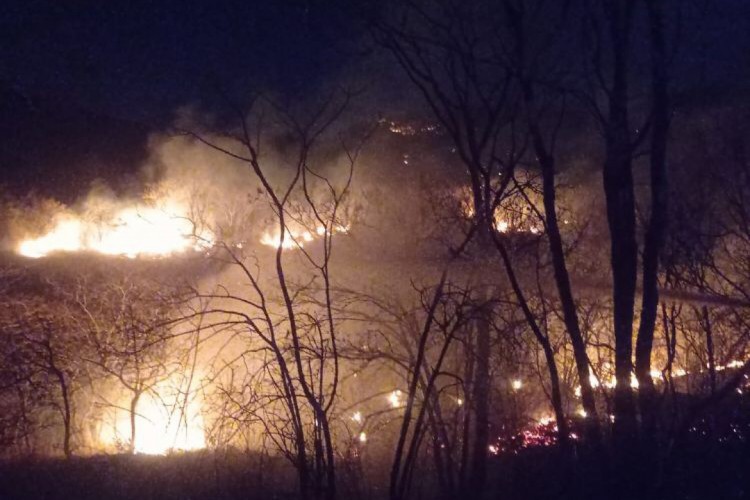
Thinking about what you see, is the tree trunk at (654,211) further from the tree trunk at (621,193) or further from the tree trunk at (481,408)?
the tree trunk at (481,408)

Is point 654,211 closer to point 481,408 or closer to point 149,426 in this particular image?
point 481,408

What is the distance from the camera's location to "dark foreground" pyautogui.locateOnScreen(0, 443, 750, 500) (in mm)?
7090

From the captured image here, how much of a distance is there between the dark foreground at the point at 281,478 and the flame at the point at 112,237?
9.98 meters

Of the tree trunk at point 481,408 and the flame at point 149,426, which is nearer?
the tree trunk at point 481,408

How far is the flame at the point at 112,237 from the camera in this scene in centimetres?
2084

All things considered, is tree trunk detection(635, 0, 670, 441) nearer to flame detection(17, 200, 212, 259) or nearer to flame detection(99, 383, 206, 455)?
flame detection(99, 383, 206, 455)

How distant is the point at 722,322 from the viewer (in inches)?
551

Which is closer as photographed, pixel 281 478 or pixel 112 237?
pixel 281 478

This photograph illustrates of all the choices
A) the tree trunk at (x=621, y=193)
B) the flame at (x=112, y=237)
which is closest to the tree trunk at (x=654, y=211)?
the tree trunk at (x=621, y=193)

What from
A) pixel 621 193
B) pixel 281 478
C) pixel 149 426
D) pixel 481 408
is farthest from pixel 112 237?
pixel 621 193

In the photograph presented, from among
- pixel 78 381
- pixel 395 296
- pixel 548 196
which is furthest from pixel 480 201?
pixel 78 381

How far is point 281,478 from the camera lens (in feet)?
30.9

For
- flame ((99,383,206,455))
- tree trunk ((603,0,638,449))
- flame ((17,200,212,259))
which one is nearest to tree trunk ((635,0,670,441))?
tree trunk ((603,0,638,449))

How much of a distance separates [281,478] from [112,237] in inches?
662
